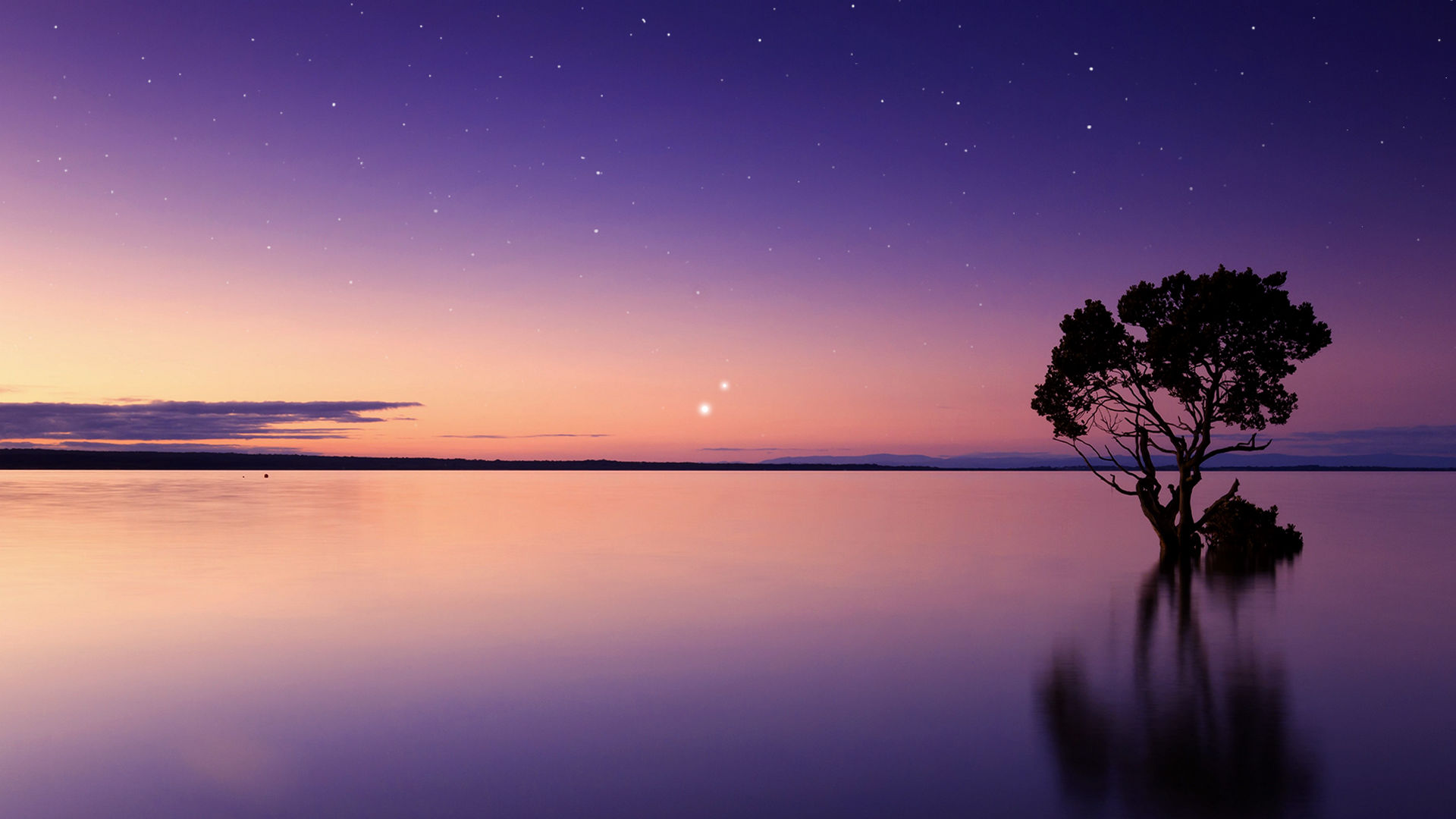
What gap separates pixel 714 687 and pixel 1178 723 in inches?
265

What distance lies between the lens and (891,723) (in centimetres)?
1250

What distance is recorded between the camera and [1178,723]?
41.0 feet

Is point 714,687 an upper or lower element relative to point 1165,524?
lower

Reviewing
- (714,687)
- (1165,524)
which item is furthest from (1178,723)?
(1165,524)

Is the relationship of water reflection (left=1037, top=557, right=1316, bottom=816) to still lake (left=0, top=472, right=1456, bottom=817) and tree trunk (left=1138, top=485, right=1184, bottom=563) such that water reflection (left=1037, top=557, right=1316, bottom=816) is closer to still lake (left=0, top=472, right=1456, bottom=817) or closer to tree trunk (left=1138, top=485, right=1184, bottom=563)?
still lake (left=0, top=472, right=1456, bottom=817)

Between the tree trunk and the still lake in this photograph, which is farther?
the tree trunk

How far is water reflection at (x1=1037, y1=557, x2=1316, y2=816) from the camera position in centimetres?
958

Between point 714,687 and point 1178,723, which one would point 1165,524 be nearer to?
point 1178,723

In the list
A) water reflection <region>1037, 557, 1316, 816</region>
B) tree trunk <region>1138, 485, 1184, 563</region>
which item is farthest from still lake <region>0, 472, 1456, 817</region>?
tree trunk <region>1138, 485, 1184, 563</region>

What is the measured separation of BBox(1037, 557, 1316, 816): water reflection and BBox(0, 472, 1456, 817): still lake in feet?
0.22

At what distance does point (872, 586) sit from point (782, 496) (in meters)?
73.3

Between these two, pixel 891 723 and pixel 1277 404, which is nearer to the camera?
pixel 891 723

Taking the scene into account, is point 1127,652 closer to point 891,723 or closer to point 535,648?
point 891,723

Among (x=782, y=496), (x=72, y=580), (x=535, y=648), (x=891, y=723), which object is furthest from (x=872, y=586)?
(x=782, y=496)
